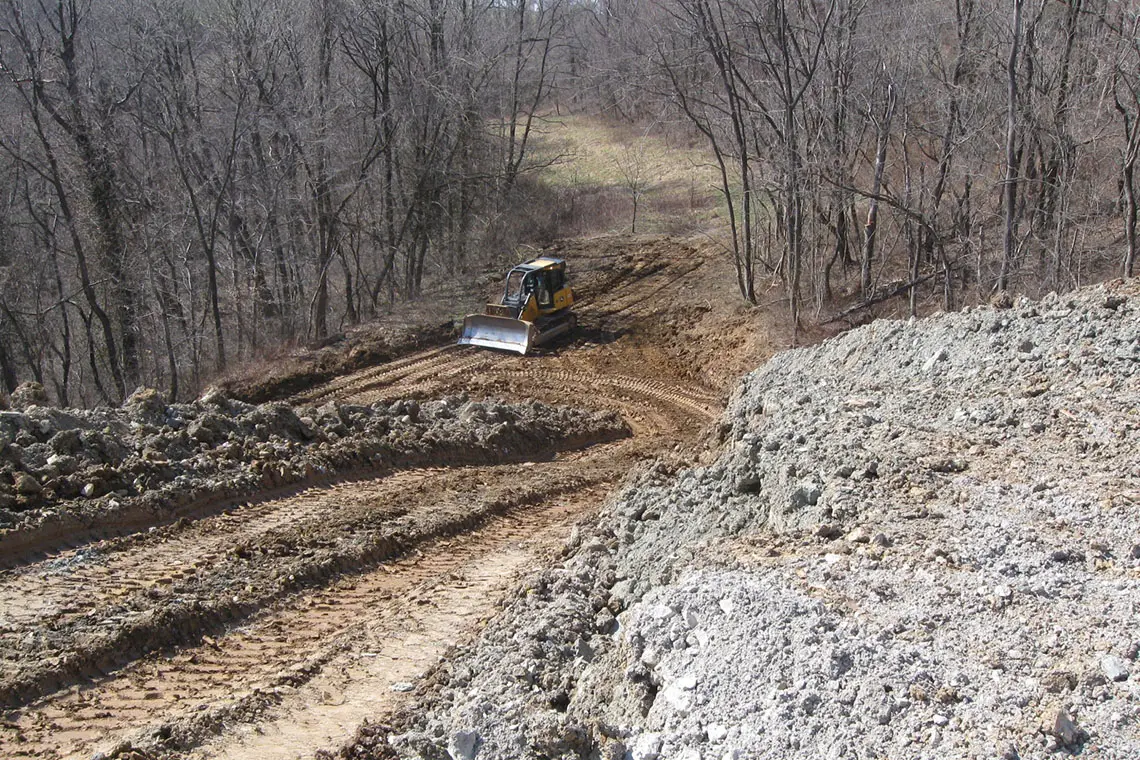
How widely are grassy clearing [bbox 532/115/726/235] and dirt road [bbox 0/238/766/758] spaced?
780 inches

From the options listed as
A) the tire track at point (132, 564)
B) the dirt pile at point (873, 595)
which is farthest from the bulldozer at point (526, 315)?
the dirt pile at point (873, 595)

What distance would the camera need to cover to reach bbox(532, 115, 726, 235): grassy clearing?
33844mm

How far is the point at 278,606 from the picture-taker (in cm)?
870

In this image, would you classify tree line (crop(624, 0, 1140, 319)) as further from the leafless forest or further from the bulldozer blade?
the bulldozer blade

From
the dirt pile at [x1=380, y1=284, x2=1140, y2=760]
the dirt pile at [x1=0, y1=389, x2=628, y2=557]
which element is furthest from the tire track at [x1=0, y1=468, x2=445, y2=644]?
the dirt pile at [x1=380, y1=284, x2=1140, y2=760]

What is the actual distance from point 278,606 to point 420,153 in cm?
2028

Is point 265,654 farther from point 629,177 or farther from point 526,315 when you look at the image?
point 629,177

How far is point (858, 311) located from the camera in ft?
70.7

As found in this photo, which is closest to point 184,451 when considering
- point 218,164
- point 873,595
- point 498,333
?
point 873,595

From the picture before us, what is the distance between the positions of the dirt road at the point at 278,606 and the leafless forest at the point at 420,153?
424 inches

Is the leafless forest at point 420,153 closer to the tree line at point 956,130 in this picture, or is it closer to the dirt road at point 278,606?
the tree line at point 956,130

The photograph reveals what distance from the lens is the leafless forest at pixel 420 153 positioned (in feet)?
65.5

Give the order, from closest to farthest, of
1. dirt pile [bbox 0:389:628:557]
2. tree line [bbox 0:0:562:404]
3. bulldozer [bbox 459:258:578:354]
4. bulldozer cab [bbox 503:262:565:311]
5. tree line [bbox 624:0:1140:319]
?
dirt pile [bbox 0:389:628:557], tree line [bbox 624:0:1140:319], bulldozer [bbox 459:258:578:354], bulldozer cab [bbox 503:262:565:311], tree line [bbox 0:0:562:404]

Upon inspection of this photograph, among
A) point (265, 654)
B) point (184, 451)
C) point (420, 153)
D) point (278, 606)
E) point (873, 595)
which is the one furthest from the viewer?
point (420, 153)
